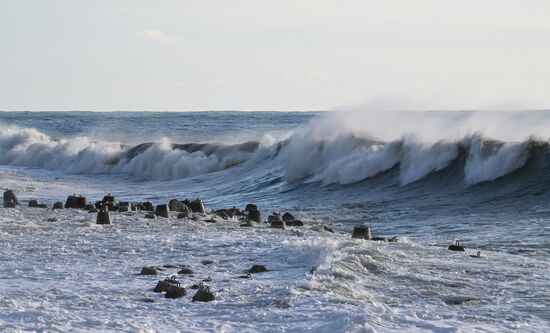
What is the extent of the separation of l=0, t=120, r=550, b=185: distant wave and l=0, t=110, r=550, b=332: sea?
8 cm

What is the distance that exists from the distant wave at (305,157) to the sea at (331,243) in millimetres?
78

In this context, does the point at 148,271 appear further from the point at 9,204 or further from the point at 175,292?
the point at 9,204

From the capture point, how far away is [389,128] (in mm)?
35438

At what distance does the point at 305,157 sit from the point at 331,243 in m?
20.8

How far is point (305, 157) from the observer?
3469cm

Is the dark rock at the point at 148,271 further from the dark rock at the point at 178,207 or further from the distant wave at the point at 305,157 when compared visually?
the distant wave at the point at 305,157

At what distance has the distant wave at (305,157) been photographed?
87.9 ft

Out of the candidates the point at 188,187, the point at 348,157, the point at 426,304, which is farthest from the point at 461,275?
the point at 188,187

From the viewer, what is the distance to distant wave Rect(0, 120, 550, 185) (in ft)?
87.9

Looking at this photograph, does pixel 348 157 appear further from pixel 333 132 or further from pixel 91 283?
pixel 91 283

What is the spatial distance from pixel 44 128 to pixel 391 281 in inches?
3217

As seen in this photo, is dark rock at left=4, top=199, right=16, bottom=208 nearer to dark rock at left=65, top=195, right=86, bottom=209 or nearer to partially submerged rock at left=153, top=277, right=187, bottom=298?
dark rock at left=65, top=195, right=86, bottom=209

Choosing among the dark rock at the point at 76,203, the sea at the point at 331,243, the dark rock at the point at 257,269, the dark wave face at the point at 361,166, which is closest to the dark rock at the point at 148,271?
the sea at the point at 331,243

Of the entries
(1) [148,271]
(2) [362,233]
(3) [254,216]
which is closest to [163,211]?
(3) [254,216]
